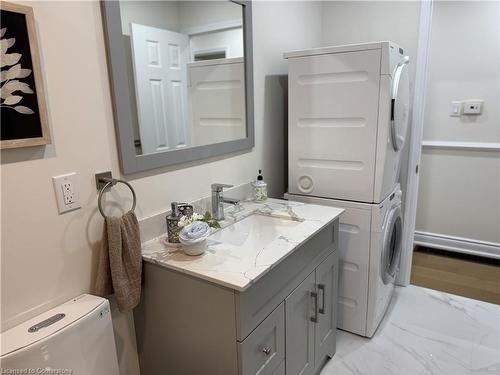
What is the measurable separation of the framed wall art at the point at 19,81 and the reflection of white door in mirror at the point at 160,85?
1.25ft

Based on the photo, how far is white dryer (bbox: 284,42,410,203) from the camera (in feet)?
5.98

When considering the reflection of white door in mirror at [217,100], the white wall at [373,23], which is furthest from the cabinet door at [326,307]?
the white wall at [373,23]

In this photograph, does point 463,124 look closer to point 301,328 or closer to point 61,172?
point 301,328

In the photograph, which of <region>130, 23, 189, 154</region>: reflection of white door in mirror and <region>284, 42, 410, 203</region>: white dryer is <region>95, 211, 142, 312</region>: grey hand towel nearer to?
<region>130, 23, 189, 154</region>: reflection of white door in mirror

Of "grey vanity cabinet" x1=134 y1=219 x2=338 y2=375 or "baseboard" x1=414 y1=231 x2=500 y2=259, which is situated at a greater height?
"grey vanity cabinet" x1=134 y1=219 x2=338 y2=375

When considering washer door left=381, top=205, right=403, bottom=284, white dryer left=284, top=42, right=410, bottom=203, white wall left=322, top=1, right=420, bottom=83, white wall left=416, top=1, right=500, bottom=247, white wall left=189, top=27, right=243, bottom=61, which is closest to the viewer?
white wall left=189, top=27, right=243, bottom=61

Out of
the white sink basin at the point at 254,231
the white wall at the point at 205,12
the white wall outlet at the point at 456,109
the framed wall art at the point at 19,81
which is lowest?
the white sink basin at the point at 254,231

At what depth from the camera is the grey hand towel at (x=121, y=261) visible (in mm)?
1233

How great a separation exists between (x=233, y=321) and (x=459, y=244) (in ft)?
9.39

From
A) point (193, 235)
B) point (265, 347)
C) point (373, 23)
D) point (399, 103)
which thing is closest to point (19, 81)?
point (193, 235)

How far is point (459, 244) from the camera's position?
10.6ft

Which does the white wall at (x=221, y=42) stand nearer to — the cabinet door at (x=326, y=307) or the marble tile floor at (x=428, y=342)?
the cabinet door at (x=326, y=307)

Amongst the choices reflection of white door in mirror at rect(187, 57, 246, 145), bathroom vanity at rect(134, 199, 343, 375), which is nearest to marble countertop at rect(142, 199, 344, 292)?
bathroom vanity at rect(134, 199, 343, 375)

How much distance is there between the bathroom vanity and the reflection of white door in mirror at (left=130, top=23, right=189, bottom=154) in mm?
440
